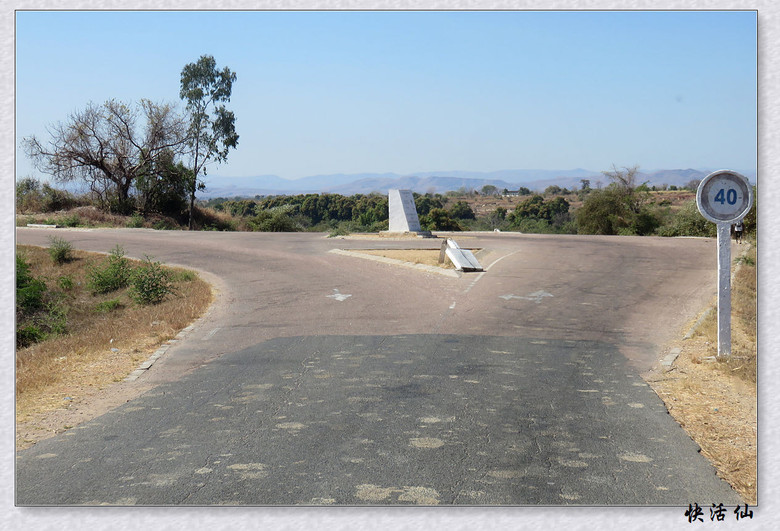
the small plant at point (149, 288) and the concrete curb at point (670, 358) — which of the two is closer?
the concrete curb at point (670, 358)

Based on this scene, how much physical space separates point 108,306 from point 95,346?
579 cm

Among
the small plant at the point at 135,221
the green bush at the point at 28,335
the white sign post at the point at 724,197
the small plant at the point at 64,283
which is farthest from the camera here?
the small plant at the point at 135,221

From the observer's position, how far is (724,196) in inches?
279

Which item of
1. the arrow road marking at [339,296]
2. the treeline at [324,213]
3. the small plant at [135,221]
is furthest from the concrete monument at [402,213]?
the arrow road marking at [339,296]

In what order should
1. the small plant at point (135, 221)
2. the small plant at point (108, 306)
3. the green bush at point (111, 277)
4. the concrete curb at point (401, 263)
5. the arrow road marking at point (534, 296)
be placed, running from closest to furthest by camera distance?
the arrow road marking at point (534, 296)
the small plant at point (108, 306)
the concrete curb at point (401, 263)
the green bush at point (111, 277)
the small plant at point (135, 221)

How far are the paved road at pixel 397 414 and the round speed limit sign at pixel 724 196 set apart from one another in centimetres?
200

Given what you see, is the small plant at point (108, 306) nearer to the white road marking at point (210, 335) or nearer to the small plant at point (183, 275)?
the small plant at point (183, 275)

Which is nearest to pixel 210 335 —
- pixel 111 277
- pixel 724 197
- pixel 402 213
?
pixel 724 197

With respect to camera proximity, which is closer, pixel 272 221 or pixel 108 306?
pixel 108 306

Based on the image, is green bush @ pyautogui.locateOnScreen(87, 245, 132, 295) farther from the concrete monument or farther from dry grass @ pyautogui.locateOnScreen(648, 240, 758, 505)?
the concrete monument

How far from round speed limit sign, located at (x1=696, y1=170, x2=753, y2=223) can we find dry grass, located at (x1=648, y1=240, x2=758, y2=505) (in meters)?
1.78

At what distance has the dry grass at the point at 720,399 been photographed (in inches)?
198

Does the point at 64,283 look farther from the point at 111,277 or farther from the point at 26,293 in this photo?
the point at 26,293

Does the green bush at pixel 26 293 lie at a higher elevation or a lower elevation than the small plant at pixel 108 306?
higher
